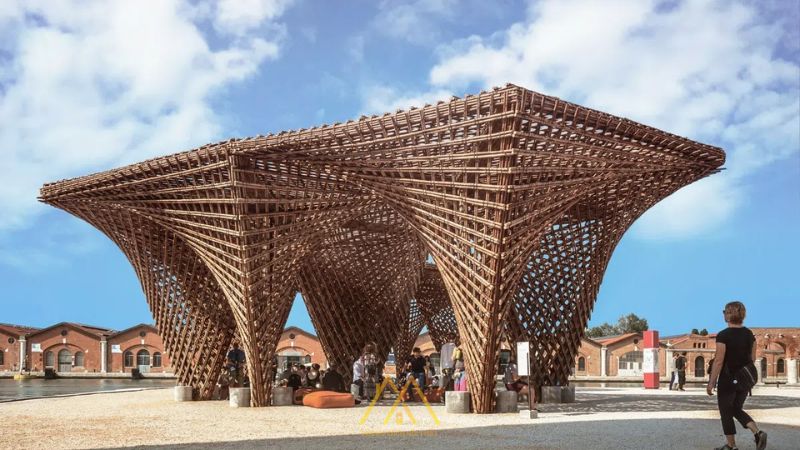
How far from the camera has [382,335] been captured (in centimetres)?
2192

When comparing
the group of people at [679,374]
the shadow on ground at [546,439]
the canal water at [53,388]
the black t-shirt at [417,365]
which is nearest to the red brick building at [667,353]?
the group of people at [679,374]

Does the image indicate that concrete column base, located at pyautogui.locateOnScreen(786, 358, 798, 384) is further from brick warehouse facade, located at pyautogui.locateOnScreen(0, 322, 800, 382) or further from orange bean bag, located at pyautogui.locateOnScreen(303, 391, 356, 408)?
orange bean bag, located at pyautogui.locateOnScreen(303, 391, 356, 408)

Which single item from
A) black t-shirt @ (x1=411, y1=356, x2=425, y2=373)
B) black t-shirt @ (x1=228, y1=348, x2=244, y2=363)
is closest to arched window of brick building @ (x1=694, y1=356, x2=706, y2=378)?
black t-shirt @ (x1=411, y1=356, x2=425, y2=373)

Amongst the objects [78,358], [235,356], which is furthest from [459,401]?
[78,358]

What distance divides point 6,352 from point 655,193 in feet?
160

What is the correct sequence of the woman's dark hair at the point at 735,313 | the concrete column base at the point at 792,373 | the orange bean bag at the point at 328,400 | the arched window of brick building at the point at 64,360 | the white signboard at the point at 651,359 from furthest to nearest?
1. the arched window of brick building at the point at 64,360
2. the concrete column base at the point at 792,373
3. the white signboard at the point at 651,359
4. the orange bean bag at the point at 328,400
5. the woman's dark hair at the point at 735,313

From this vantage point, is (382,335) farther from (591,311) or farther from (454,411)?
(454,411)

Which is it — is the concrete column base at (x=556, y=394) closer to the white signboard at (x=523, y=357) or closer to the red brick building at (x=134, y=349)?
the white signboard at (x=523, y=357)

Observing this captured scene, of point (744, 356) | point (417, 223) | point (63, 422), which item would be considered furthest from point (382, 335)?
point (744, 356)

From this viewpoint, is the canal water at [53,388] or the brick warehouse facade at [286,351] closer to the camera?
the canal water at [53,388]

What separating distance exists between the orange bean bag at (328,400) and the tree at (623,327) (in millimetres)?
68214

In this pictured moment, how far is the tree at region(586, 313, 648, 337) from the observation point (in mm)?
80500

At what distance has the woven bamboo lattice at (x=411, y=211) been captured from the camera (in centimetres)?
1234

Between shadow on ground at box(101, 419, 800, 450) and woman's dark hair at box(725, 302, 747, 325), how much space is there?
209 cm
